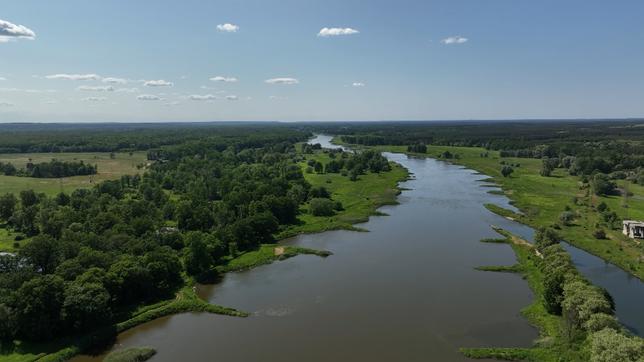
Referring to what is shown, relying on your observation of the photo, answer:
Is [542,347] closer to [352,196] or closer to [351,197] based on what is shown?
[351,197]

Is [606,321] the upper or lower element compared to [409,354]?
upper

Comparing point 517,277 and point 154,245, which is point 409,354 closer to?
point 517,277

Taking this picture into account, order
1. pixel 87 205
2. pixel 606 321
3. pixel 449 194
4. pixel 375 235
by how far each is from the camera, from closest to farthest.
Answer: pixel 606 321
pixel 375 235
pixel 87 205
pixel 449 194

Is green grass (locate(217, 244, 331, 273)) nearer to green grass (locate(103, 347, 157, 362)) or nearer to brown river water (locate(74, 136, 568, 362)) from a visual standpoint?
brown river water (locate(74, 136, 568, 362))

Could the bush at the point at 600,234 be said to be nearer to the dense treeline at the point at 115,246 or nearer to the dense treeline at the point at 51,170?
the dense treeline at the point at 115,246

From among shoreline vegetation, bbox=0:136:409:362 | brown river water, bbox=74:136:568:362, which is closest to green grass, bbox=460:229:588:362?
brown river water, bbox=74:136:568:362

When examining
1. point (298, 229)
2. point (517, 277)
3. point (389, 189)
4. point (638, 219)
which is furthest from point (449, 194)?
point (517, 277)
